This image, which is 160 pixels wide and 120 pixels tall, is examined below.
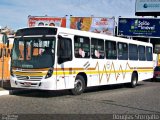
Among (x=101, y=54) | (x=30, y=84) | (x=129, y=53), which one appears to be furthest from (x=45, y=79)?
(x=129, y=53)

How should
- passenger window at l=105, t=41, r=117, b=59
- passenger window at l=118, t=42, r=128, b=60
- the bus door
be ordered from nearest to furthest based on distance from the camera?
the bus door, passenger window at l=105, t=41, r=117, b=59, passenger window at l=118, t=42, r=128, b=60

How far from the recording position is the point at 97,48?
1930 cm

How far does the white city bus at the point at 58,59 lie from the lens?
16.0m

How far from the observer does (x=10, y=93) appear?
17.3m

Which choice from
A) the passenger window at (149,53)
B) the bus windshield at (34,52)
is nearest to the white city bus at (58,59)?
the bus windshield at (34,52)

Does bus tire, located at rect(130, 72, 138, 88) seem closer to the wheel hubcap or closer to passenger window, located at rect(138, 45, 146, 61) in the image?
passenger window, located at rect(138, 45, 146, 61)

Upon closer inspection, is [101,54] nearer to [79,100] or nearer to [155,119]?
[79,100]

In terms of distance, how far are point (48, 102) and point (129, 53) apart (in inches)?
381

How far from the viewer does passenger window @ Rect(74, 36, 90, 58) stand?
1747 cm

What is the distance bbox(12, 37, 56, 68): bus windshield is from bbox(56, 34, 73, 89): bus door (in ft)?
1.15

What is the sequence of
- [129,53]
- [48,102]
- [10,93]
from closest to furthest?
[48,102], [10,93], [129,53]

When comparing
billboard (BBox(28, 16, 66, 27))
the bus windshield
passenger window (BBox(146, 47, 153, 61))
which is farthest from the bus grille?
billboard (BBox(28, 16, 66, 27))

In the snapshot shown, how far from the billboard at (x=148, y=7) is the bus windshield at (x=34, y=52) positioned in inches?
1855

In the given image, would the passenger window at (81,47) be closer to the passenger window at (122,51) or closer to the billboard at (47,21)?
the passenger window at (122,51)
